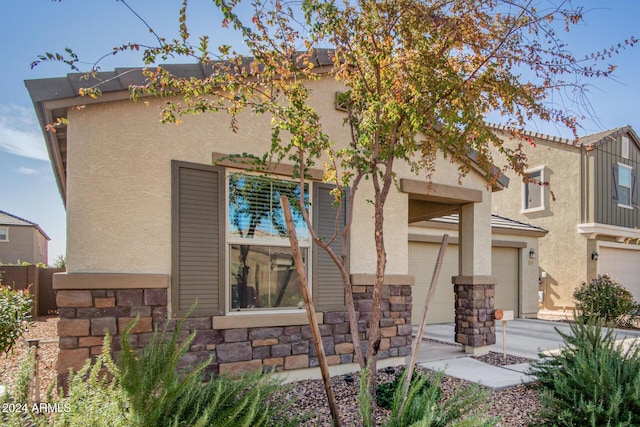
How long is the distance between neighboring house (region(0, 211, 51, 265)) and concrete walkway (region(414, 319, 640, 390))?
24.3 metres

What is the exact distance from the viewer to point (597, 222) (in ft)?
44.4

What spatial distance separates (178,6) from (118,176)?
1906mm

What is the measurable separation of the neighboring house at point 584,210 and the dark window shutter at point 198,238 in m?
11.4

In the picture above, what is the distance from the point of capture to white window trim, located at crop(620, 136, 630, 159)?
47.8 feet

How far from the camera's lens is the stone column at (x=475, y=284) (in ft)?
22.5

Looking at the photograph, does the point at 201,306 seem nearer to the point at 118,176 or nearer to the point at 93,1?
the point at 118,176

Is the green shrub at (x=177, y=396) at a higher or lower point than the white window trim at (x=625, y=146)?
lower

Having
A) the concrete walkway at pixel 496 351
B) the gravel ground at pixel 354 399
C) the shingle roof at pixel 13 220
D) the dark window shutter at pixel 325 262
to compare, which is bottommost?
the concrete walkway at pixel 496 351

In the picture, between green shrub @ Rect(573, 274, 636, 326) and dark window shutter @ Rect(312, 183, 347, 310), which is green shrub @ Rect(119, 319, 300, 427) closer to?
dark window shutter @ Rect(312, 183, 347, 310)

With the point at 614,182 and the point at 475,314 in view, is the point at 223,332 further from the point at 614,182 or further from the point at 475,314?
the point at 614,182

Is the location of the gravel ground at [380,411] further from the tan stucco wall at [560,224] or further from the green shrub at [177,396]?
the tan stucco wall at [560,224]

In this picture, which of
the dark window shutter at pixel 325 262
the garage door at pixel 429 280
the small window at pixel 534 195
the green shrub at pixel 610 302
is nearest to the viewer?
the dark window shutter at pixel 325 262

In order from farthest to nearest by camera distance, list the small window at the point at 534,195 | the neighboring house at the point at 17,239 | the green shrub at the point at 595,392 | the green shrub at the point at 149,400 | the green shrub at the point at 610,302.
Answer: the neighboring house at the point at 17,239 → the small window at the point at 534,195 → the green shrub at the point at 610,302 → the green shrub at the point at 595,392 → the green shrub at the point at 149,400

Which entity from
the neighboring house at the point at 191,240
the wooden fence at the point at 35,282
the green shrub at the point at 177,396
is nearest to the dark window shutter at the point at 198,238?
the neighboring house at the point at 191,240
